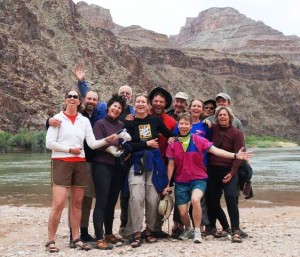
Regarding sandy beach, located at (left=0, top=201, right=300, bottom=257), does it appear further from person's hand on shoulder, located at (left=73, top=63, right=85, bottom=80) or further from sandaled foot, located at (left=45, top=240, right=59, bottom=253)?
person's hand on shoulder, located at (left=73, top=63, right=85, bottom=80)

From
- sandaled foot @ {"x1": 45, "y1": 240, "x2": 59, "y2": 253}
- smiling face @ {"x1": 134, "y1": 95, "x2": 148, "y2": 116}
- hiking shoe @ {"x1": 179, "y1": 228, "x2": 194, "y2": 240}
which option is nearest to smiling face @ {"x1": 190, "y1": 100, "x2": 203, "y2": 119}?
smiling face @ {"x1": 134, "y1": 95, "x2": 148, "y2": 116}

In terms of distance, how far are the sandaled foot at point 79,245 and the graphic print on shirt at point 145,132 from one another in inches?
81.9

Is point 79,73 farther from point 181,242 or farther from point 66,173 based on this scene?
point 181,242

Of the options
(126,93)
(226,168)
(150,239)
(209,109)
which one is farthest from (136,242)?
(209,109)

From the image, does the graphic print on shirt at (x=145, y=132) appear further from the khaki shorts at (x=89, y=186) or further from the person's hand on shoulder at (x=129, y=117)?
the khaki shorts at (x=89, y=186)

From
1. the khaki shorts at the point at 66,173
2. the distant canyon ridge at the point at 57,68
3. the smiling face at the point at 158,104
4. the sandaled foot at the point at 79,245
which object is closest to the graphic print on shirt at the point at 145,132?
the smiling face at the point at 158,104

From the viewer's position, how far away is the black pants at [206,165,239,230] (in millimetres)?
8492

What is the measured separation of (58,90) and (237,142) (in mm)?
96008

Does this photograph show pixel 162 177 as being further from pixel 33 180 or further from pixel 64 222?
pixel 33 180

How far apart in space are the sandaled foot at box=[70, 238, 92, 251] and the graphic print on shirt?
6.83 feet

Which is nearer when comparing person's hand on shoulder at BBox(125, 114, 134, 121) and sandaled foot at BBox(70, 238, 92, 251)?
sandaled foot at BBox(70, 238, 92, 251)

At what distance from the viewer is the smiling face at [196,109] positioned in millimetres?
8836

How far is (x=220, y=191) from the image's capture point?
8750 millimetres

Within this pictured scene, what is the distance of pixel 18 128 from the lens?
89750 mm
